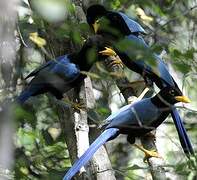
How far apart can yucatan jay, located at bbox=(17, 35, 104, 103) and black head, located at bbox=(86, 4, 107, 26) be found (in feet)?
1.26

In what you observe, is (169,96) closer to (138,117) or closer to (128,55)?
(138,117)

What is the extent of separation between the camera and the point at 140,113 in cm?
378

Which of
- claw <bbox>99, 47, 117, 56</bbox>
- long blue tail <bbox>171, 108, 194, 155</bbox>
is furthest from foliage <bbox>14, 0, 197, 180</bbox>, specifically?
claw <bbox>99, 47, 117, 56</bbox>

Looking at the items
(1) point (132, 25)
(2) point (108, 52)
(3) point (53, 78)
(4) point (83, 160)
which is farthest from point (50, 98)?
(4) point (83, 160)

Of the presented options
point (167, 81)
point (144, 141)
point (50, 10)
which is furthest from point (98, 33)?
point (50, 10)

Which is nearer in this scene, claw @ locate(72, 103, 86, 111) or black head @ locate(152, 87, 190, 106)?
claw @ locate(72, 103, 86, 111)

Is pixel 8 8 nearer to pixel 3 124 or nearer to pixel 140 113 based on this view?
pixel 3 124

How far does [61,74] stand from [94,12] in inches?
26.8

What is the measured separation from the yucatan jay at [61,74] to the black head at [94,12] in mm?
385

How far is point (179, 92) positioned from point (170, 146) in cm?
127

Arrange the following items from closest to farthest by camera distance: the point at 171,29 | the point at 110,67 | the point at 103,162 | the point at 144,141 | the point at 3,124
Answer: the point at 3,124
the point at 103,162
the point at 144,141
the point at 110,67
the point at 171,29

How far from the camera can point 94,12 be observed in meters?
4.64

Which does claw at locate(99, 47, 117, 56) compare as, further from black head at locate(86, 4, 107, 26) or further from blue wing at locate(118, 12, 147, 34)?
black head at locate(86, 4, 107, 26)

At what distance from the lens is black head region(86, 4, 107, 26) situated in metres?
4.57
